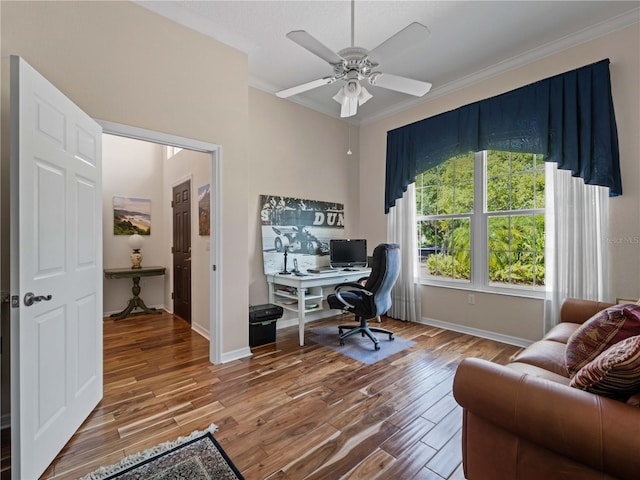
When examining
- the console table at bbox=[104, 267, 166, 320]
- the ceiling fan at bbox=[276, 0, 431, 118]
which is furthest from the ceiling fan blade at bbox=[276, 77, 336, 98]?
the console table at bbox=[104, 267, 166, 320]

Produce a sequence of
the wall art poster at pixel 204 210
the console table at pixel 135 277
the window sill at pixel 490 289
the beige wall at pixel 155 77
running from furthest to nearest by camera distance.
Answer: the console table at pixel 135 277, the wall art poster at pixel 204 210, the window sill at pixel 490 289, the beige wall at pixel 155 77

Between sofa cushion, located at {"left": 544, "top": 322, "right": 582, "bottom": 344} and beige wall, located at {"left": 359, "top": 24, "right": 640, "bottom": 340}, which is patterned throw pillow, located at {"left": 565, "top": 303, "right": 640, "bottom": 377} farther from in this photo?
beige wall, located at {"left": 359, "top": 24, "right": 640, "bottom": 340}

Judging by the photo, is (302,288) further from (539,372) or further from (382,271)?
(539,372)

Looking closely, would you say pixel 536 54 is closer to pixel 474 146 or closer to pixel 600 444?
pixel 474 146

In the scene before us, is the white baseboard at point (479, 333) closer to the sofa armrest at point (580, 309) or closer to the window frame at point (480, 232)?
the window frame at point (480, 232)

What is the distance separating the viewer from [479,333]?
3521 millimetres

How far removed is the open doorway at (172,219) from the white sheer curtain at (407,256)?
2530 millimetres

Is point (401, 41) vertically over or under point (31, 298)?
over

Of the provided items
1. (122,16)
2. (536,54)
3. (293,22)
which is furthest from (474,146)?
(122,16)

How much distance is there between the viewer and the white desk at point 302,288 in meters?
3.21

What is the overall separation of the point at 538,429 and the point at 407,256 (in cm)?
314

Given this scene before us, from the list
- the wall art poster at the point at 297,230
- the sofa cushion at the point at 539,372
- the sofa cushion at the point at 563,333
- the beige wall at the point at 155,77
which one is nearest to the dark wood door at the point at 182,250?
the wall art poster at the point at 297,230

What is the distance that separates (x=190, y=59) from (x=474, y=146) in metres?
3.10

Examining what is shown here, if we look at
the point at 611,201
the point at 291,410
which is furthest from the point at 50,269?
the point at 611,201
